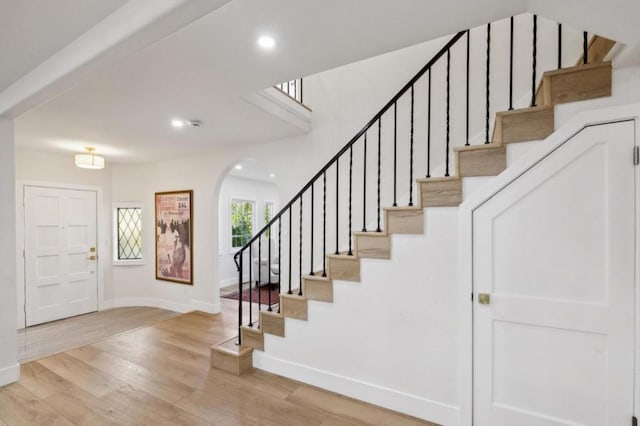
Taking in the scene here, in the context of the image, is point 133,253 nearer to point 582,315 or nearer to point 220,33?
point 220,33

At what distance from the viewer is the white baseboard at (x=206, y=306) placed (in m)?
4.77

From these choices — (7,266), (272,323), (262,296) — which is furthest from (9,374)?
A: (262,296)

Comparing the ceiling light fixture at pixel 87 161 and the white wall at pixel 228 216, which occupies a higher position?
the ceiling light fixture at pixel 87 161

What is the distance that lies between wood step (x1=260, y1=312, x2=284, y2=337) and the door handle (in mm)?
1700

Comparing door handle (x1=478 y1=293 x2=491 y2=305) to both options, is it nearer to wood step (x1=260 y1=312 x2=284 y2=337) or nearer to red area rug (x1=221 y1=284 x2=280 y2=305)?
wood step (x1=260 y1=312 x2=284 y2=337)

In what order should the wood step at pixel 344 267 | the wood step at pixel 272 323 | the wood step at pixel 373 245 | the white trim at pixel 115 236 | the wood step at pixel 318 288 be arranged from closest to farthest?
the wood step at pixel 373 245 < the wood step at pixel 344 267 < the wood step at pixel 318 288 < the wood step at pixel 272 323 < the white trim at pixel 115 236

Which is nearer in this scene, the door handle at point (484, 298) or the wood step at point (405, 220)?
the door handle at point (484, 298)

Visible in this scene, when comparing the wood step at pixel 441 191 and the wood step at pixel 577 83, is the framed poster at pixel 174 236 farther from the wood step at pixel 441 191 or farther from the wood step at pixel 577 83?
the wood step at pixel 577 83

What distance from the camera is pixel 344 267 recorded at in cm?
253

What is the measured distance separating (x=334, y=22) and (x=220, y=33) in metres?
0.72

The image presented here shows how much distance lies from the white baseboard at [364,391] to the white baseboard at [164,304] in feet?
6.93

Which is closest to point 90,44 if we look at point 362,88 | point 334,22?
point 334,22

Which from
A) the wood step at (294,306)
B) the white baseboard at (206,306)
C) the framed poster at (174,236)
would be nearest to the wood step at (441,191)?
the wood step at (294,306)

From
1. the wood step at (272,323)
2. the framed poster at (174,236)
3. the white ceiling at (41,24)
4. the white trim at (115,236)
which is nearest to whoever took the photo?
the white ceiling at (41,24)
